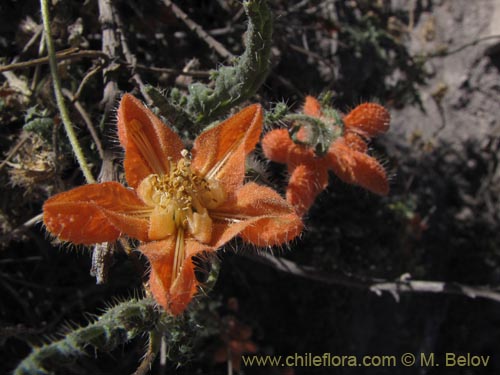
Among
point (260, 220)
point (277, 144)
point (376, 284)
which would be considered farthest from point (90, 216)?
point (376, 284)

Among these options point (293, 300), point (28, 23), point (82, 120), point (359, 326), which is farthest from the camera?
point (359, 326)

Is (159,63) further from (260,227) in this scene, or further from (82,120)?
(260,227)

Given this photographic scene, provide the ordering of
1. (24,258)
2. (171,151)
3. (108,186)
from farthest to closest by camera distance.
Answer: (24,258)
(171,151)
(108,186)

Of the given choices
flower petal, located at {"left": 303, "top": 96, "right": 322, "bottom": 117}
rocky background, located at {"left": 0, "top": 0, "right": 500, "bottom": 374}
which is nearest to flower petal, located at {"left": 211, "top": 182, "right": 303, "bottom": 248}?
rocky background, located at {"left": 0, "top": 0, "right": 500, "bottom": 374}

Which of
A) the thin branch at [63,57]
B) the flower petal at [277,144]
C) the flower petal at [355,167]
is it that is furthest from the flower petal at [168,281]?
the thin branch at [63,57]

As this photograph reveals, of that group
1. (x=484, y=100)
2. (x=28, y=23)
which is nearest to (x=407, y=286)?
(x=28, y=23)

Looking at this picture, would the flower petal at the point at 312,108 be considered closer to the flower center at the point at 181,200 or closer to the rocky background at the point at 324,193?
the rocky background at the point at 324,193
